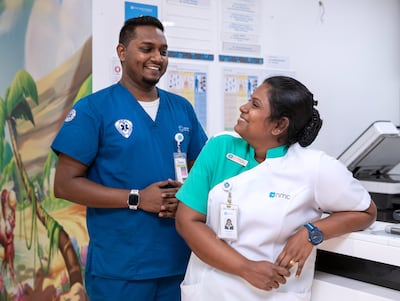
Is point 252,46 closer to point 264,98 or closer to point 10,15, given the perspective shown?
point 10,15

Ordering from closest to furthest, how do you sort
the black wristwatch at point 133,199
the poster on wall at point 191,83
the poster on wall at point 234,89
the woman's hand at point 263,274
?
the woman's hand at point 263,274, the black wristwatch at point 133,199, the poster on wall at point 191,83, the poster on wall at point 234,89

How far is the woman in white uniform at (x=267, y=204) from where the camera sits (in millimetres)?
1212

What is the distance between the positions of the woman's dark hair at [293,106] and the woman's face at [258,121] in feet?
0.05

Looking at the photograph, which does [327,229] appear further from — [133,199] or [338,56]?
[338,56]

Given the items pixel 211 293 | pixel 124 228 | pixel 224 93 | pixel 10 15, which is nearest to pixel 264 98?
pixel 211 293

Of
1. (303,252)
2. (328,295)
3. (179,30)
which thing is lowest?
(328,295)

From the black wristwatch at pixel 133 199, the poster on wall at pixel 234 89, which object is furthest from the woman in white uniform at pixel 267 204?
the poster on wall at pixel 234 89

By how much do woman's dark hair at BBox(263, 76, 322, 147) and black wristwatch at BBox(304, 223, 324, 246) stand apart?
228 mm

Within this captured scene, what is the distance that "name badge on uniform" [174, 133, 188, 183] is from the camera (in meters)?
1.66

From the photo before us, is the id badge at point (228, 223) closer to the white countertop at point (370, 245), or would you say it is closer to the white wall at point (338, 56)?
the white countertop at point (370, 245)

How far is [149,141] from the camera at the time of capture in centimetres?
165

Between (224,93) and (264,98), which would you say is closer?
(264,98)

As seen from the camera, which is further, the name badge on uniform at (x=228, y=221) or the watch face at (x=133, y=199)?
the watch face at (x=133, y=199)

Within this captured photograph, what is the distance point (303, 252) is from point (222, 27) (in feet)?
5.83
